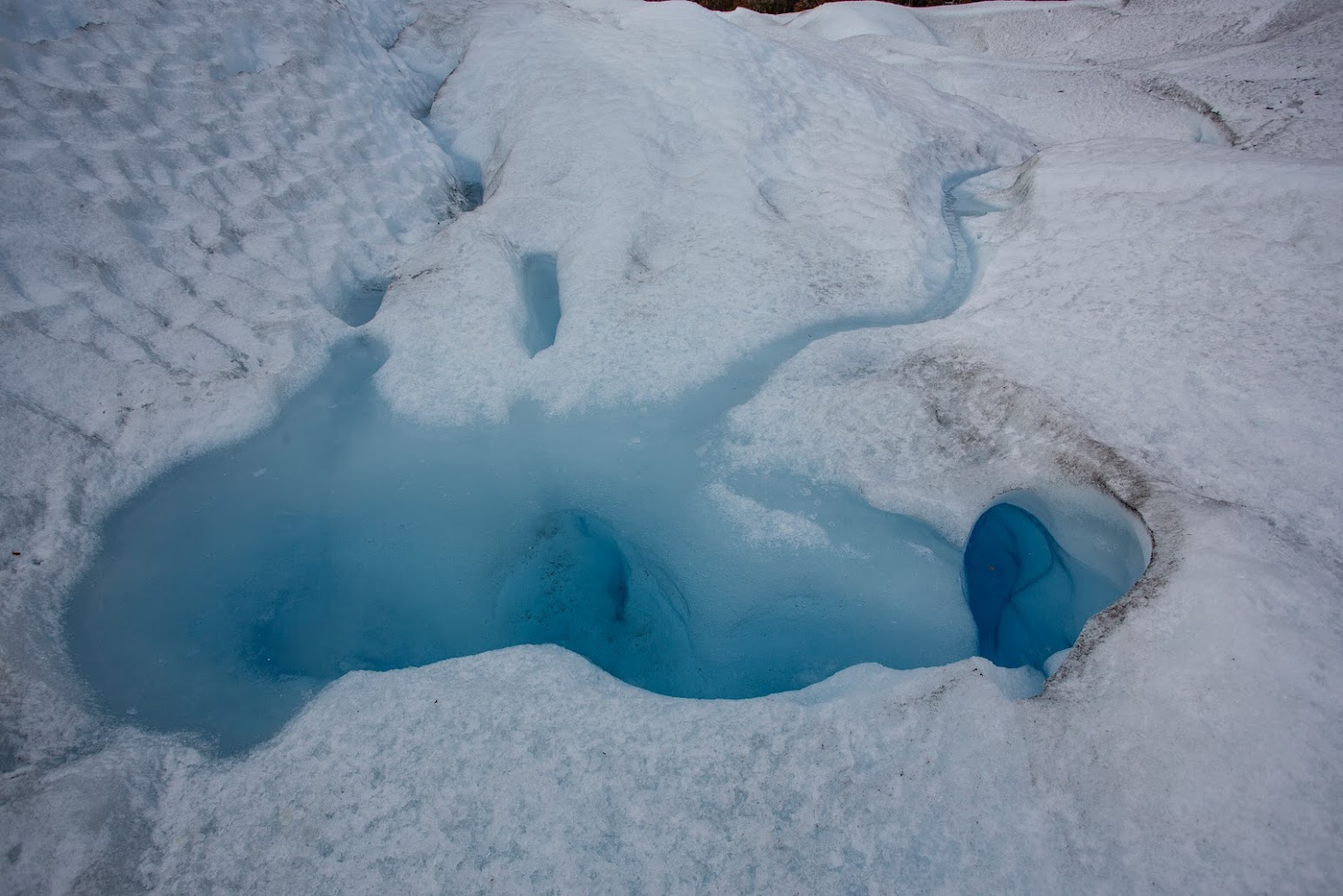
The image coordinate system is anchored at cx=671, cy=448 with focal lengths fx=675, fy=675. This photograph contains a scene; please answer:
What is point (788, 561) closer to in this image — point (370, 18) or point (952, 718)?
point (952, 718)

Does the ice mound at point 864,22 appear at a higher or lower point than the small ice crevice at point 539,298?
higher

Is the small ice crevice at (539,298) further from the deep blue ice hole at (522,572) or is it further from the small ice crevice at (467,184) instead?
the small ice crevice at (467,184)

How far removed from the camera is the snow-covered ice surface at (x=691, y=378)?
158cm

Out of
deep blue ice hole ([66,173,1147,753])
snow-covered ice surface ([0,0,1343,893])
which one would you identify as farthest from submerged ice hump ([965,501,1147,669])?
snow-covered ice surface ([0,0,1343,893])

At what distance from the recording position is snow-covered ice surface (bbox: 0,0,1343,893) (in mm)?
1579

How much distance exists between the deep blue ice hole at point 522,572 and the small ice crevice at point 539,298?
526 mm

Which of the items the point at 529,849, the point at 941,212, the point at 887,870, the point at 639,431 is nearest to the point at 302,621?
the point at 529,849

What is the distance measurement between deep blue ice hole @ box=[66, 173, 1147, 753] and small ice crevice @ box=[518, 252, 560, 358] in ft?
1.73

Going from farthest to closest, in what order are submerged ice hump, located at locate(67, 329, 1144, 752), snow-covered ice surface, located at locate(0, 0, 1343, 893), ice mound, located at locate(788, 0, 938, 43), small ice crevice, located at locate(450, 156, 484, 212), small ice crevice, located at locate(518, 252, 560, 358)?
ice mound, located at locate(788, 0, 938, 43)
small ice crevice, located at locate(450, 156, 484, 212)
small ice crevice, located at locate(518, 252, 560, 358)
submerged ice hump, located at locate(67, 329, 1144, 752)
snow-covered ice surface, located at locate(0, 0, 1343, 893)

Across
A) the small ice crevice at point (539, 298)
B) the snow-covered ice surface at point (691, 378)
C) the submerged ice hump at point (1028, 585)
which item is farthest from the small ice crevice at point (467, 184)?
the submerged ice hump at point (1028, 585)

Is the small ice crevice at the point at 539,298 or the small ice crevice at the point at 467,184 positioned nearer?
the small ice crevice at the point at 539,298

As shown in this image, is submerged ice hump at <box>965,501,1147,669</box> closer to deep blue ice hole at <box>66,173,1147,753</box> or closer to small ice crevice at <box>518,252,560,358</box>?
deep blue ice hole at <box>66,173,1147,753</box>

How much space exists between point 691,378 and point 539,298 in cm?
101

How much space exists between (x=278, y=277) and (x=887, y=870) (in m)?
3.19
